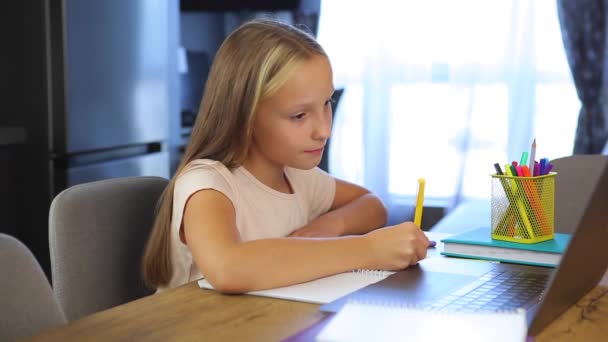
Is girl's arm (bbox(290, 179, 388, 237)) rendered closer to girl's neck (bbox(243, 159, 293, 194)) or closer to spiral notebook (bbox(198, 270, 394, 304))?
girl's neck (bbox(243, 159, 293, 194))

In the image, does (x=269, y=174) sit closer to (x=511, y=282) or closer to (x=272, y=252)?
(x=272, y=252)

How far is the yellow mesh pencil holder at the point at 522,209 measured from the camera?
4.17ft

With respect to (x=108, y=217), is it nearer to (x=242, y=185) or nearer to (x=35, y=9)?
(x=242, y=185)

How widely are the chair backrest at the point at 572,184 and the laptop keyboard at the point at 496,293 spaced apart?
1.98 ft

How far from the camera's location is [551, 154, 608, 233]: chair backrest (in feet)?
5.56

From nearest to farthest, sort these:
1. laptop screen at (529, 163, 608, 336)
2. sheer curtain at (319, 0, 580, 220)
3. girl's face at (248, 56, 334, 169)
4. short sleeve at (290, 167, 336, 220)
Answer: laptop screen at (529, 163, 608, 336) → girl's face at (248, 56, 334, 169) → short sleeve at (290, 167, 336, 220) → sheer curtain at (319, 0, 580, 220)

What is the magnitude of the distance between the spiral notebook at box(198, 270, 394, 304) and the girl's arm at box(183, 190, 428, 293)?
0.04 feet

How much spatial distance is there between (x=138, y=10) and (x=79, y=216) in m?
1.87

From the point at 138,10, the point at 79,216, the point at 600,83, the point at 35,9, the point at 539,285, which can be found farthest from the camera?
the point at 600,83

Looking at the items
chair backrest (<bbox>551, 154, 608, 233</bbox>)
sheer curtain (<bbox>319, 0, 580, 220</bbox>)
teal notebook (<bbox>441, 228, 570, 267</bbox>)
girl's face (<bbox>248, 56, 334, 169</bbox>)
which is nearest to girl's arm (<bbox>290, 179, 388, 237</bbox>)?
girl's face (<bbox>248, 56, 334, 169</bbox>)

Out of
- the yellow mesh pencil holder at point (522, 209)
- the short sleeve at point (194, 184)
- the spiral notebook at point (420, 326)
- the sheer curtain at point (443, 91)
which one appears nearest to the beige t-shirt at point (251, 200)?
the short sleeve at point (194, 184)

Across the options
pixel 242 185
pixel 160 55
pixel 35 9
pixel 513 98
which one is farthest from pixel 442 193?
pixel 242 185

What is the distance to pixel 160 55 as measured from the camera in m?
3.15

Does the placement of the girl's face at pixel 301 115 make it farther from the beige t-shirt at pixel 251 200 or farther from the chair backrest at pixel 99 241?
the chair backrest at pixel 99 241
